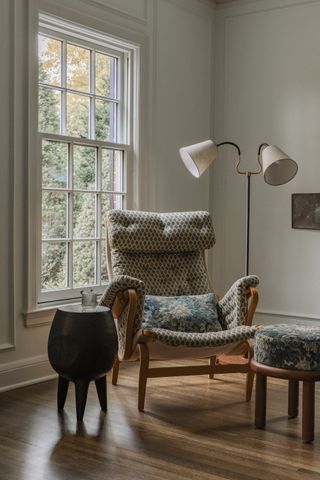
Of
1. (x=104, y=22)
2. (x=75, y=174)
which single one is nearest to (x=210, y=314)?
(x=75, y=174)

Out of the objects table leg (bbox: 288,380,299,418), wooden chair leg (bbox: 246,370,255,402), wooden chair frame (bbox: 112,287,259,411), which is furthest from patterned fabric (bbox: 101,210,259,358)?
table leg (bbox: 288,380,299,418)

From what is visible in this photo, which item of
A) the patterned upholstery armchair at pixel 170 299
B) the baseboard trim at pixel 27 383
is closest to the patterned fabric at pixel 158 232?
the patterned upholstery armchair at pixel 170 299

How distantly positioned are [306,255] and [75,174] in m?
2.02

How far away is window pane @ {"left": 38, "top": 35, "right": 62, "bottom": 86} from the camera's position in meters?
4.23

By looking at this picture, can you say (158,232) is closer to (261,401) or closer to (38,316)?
(38,316)

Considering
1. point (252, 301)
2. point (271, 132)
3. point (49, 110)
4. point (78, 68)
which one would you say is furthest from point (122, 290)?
point (271, 132)

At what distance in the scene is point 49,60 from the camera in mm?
4285

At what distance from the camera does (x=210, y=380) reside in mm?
4242

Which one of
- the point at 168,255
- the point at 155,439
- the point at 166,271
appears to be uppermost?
the point at 168,255

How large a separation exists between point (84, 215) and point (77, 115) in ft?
2.30

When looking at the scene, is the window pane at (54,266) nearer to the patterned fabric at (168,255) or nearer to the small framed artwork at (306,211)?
the patterned fabric at (168,255)

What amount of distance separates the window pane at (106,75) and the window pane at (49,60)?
0.39m

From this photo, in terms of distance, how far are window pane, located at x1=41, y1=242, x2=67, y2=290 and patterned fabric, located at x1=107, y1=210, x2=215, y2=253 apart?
443 millimetres

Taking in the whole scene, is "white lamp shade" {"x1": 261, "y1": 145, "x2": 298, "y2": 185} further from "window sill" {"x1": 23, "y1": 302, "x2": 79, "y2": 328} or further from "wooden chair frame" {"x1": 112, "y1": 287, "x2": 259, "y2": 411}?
"window sill" {"x1": 23, "y1": 302, "x2": 79, "y2": 328}
